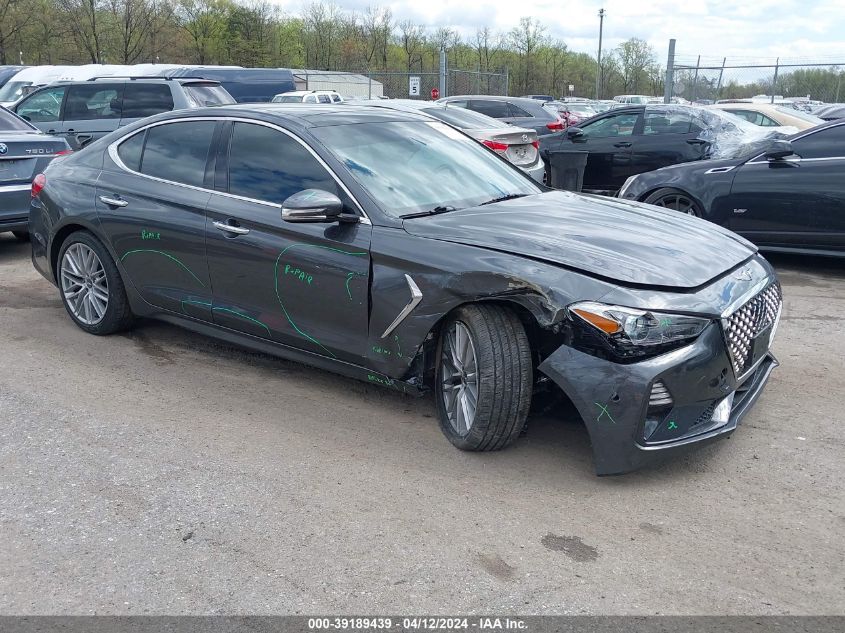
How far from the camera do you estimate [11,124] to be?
9602mm

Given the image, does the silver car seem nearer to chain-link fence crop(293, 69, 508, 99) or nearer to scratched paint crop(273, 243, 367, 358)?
scratched paint crop(273, 243, 367, 358)

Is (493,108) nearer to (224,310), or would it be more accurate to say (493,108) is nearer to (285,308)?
(224,310)

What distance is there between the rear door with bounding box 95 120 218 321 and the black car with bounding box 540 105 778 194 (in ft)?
24.7

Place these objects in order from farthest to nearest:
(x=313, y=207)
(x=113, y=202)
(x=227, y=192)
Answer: (x=113, y=202)
(x=227, y=192)
(x=313, y=207)

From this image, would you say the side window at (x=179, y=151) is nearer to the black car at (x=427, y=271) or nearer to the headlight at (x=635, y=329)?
the black car at (x=427, y=271)

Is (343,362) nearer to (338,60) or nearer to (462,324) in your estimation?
(462,324)

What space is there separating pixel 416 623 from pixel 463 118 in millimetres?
9715

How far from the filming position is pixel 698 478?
3.91 meters

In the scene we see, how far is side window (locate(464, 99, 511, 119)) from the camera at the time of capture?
18766mm

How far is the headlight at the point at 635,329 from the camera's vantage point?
143 inches

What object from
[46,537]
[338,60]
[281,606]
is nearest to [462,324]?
[281,606]

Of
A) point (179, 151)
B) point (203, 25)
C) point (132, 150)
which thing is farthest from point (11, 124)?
point (203, 25)

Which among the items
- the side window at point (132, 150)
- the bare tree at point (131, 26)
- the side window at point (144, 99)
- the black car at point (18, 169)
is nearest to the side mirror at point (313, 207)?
the side window at point (132, 150)

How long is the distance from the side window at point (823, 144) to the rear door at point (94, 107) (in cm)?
1071
